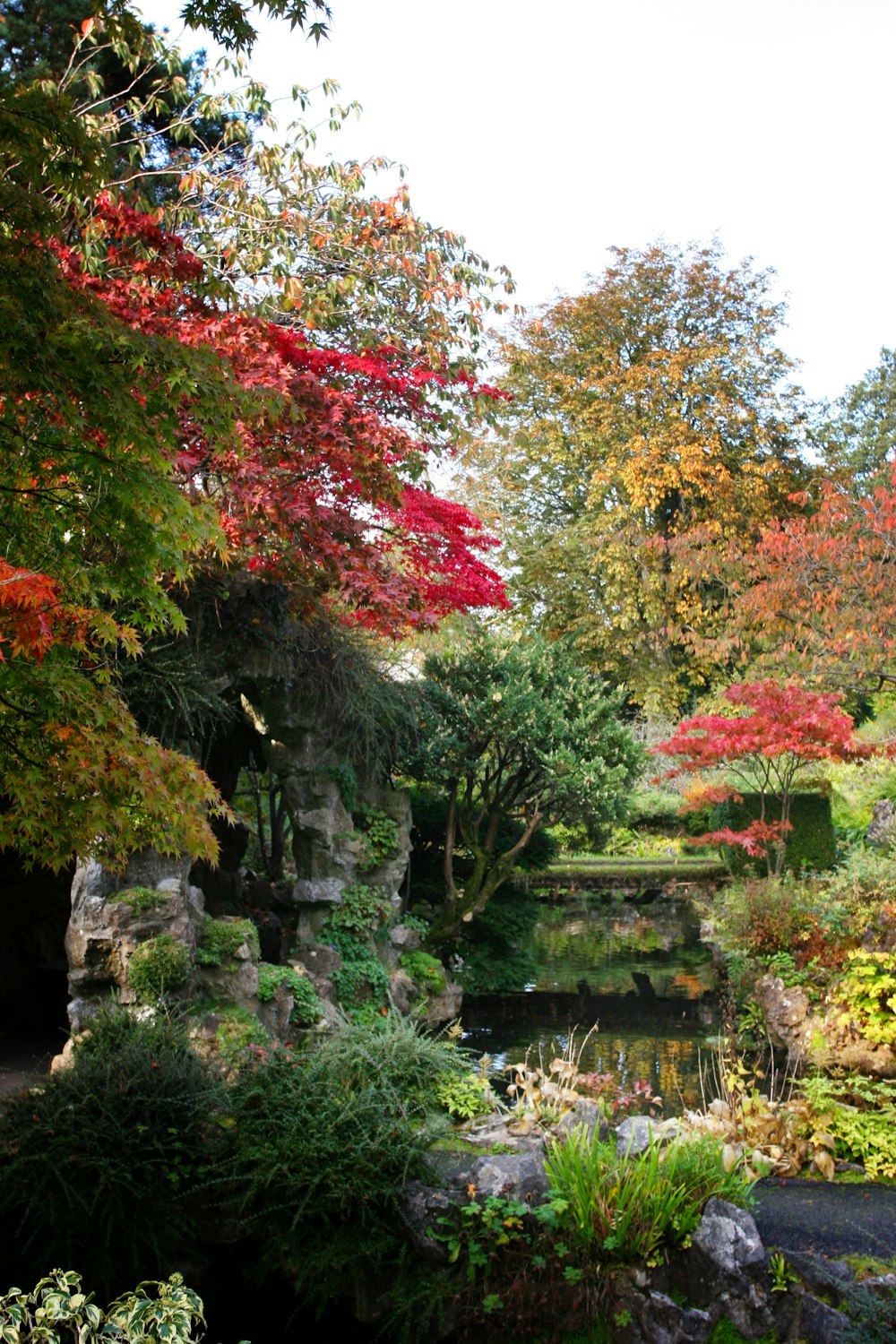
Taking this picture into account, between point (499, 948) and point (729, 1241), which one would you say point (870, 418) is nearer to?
point (499, 948)

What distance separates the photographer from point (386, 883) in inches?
392

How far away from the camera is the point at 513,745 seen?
36.7ft

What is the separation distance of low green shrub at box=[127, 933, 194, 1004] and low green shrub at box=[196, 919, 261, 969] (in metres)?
0.48

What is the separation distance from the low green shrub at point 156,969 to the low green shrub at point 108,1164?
1009 millimetres

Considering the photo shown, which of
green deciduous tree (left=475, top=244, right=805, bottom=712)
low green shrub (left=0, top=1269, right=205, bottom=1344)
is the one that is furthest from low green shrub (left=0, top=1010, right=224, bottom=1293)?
green deciduous tree (left=475, top=244, right=805, bottom=712)

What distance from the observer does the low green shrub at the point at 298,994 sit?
25.8 feet

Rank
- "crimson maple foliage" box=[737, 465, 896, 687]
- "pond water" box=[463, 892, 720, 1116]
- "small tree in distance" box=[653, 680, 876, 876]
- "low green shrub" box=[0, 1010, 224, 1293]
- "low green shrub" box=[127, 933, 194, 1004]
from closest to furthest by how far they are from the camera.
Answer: "low green shrub" box=[0, 1010, 224, 1293]
"low green shrub" box=[127, 933, 194, 1004]
"pond water" box=[463, 892, 720, 1116]
"small tree in distance" box=[653, 680, 876, 876]
"crimson maple foliage" box=[737, 465, 896, 687]

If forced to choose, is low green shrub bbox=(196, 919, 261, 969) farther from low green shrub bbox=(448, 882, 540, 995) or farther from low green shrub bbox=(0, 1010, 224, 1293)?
low green shrub bbox=(448, 882, 540, 995)

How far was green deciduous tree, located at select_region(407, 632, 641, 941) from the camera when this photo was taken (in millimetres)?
10797

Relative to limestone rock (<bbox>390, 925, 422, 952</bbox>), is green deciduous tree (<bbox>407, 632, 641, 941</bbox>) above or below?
above

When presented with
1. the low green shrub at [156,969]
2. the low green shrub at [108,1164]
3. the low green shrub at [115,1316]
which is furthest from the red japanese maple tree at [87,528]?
the low green shrub at [115,1316]

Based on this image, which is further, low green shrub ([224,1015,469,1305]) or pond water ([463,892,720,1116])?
pond water ([463,892,720,1116])

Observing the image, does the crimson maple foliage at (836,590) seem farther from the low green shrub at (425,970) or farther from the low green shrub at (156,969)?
the low green shrub at (156,969)

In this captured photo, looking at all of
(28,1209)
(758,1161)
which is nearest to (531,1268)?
(758,1161)
